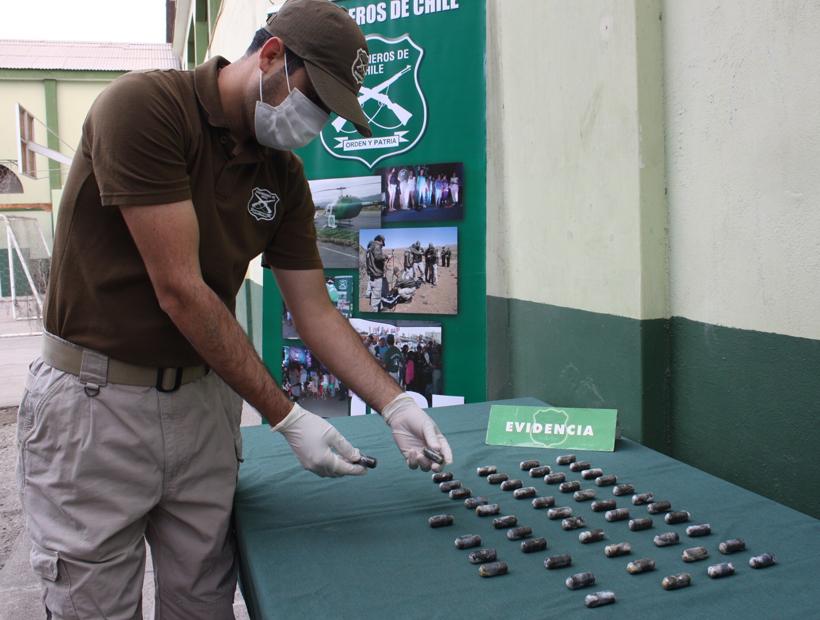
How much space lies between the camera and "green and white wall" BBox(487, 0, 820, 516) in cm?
161

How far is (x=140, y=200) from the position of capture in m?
1.25

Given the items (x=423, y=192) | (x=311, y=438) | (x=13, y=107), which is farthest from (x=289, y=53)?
(x=13, y=107)

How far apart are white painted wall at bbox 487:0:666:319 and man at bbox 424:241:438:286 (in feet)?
0.86

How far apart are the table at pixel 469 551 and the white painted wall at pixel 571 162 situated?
0.71 m

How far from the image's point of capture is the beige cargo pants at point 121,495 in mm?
1322

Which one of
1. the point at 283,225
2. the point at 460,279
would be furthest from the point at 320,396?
the point at 283,225

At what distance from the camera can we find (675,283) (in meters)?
2.05

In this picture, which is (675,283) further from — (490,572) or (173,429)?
(173,429)

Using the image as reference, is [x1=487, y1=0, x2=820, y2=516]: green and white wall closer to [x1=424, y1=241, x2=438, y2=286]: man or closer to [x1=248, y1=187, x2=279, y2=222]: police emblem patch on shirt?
[x1=424, y1=241, x2=438, y2=286]: man

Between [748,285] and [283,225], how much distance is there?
126cm

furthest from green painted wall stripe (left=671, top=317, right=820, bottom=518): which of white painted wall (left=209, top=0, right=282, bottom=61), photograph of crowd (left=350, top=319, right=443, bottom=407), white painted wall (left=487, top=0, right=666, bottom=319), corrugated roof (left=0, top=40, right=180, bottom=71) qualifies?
corrugated roof (left=0, top=40, right=180, bottom=71)

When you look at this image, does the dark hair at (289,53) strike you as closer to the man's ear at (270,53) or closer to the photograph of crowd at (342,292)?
the man's ear at (270,53)

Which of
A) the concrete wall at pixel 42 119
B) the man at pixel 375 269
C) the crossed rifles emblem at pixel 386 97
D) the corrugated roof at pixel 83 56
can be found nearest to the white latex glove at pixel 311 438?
the man at pixel 375 269

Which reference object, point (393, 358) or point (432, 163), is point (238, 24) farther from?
point (393, 358)
